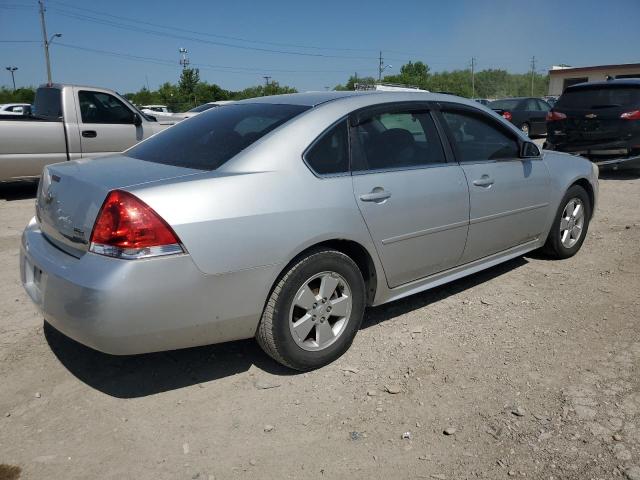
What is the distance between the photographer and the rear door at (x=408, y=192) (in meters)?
3.31

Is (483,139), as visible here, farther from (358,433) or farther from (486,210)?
(358,433)

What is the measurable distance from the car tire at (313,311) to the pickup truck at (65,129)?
673cm

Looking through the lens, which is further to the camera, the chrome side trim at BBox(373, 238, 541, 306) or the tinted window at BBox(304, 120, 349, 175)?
the chrome side trim at BBox(373, 238, 541, 306)

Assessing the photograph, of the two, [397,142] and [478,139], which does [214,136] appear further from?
[478,139]

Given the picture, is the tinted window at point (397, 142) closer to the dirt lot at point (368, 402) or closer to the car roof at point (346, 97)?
the car roof at point (346, 97)

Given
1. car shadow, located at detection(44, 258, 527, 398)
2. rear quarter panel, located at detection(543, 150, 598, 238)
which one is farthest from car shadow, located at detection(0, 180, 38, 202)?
rear quarter panel, located at detection(543, 150, 598, 238)

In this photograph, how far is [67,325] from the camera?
2.68 meters

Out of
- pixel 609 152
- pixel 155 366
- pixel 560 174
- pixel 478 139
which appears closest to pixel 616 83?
pixel 609 152

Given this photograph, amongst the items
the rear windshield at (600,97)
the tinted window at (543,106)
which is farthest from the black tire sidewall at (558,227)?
the tinted window at (543,106)

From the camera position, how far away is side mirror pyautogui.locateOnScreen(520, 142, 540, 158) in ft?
14.3

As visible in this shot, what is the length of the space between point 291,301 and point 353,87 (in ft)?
62.7

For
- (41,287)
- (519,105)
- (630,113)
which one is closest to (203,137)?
(41,287)

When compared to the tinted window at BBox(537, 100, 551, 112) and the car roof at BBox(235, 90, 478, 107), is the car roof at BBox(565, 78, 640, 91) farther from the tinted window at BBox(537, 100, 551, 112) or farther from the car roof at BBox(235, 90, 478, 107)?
the tinted window at BBox(537, 100, 551, 112)

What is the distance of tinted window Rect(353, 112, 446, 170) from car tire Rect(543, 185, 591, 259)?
173 centimetres
